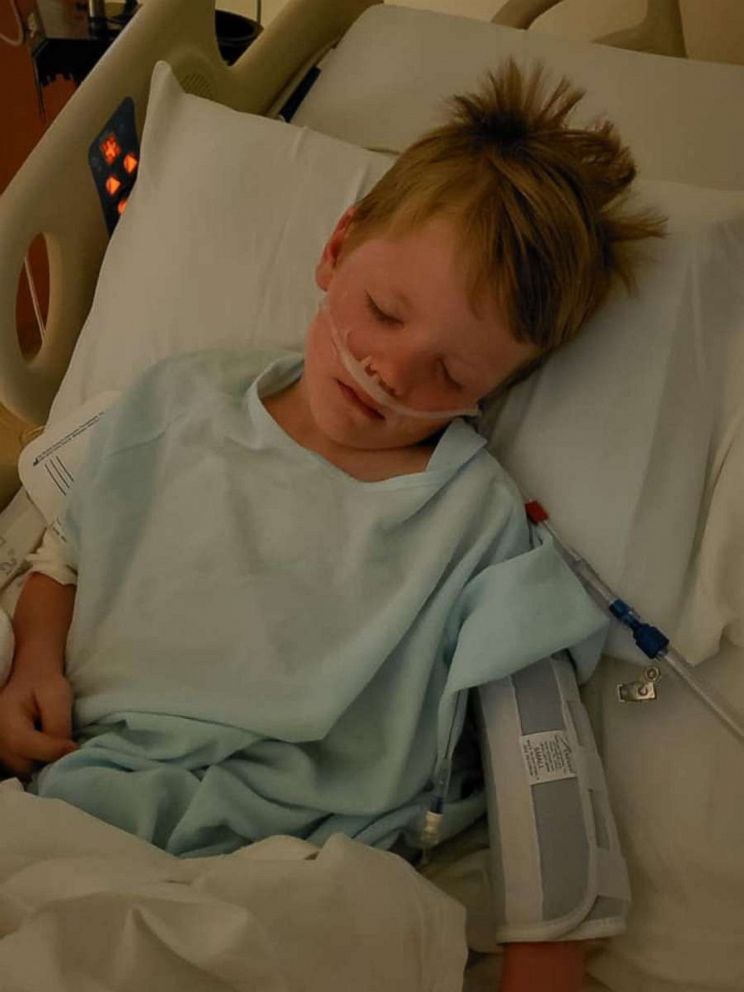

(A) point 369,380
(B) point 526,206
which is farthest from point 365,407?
(B) point 526,206

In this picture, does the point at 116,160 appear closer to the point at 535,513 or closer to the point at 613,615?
the point at 535,513

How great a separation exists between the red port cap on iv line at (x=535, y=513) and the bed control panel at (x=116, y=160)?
72 cm

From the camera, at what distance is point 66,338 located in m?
1.42

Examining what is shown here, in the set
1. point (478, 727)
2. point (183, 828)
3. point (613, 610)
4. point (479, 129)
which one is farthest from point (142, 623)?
point (479, 129)

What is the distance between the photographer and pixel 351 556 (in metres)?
1.04

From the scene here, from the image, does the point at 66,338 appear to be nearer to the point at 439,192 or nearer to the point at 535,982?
the point at 439,192

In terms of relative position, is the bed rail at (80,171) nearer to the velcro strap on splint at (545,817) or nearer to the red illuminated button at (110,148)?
the red illuminated button at (110,148)

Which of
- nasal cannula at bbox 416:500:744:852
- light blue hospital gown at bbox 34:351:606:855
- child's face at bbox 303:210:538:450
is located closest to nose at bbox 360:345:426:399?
child's face at bbox 303:210:538:450

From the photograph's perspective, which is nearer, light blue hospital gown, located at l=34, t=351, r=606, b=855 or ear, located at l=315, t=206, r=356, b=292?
light blue hospital gown, located at l=34, t=351, r=606, b=855

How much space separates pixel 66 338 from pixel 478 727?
0.83 m

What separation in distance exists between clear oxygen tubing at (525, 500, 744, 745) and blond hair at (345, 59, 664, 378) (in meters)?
0.26

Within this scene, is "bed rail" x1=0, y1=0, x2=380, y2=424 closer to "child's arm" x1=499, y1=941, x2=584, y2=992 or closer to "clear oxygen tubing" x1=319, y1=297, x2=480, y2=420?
"clear oxygen tubing" x1=319, y1=297, x2=480, y2=420

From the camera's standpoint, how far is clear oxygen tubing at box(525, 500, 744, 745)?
38.8 inches

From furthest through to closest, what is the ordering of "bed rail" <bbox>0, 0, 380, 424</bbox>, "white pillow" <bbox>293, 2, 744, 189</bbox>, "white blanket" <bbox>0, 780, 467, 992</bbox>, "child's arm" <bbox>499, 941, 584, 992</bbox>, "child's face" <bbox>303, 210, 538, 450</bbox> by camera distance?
"white pillow" <bbox>293, 2, 744, 189</bbox> < "bed rail" <bbox>0, 0, 380, 424</bbox> < "child's face" <bbox>303, 210, 538, 450</bbox> < "child's arm" <bbox>499, 941, 584, 992</bbox> < "white blanket" <bbox>0, 780, 467, 992</bbox>
